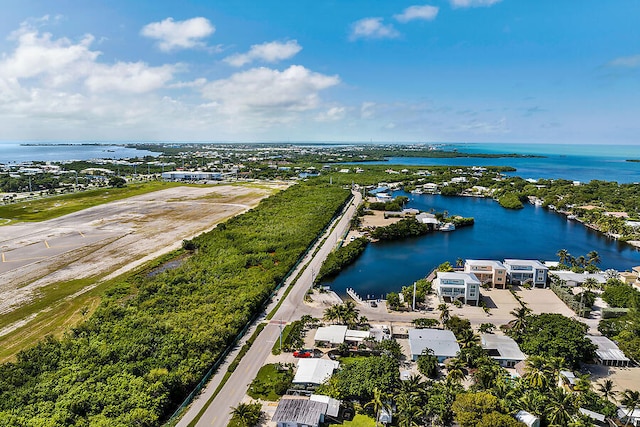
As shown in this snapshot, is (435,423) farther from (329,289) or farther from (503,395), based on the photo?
(329,289)

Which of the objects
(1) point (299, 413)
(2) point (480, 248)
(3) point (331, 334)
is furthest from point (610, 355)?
(2) point (480, 248)

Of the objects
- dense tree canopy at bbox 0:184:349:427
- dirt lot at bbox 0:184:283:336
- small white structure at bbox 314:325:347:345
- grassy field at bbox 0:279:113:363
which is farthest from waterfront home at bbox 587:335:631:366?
dirt lot at bbox 0:184:283:336

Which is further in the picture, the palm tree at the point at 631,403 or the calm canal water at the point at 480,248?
the calm canal water at the point at 480,248

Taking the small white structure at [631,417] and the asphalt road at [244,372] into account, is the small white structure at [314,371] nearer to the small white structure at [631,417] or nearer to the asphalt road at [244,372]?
the asphalt road at [244,372]

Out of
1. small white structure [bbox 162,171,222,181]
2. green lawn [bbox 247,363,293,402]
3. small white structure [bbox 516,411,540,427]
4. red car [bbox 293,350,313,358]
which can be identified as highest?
small white structure [bbox 162,171,222,181]

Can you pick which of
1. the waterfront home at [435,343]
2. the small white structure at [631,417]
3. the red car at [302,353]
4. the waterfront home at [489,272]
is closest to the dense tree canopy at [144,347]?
the red car at [302,353]

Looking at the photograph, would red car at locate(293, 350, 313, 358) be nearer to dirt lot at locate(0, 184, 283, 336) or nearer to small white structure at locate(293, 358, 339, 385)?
small white structure at locate(293, 358, 339, 385)
